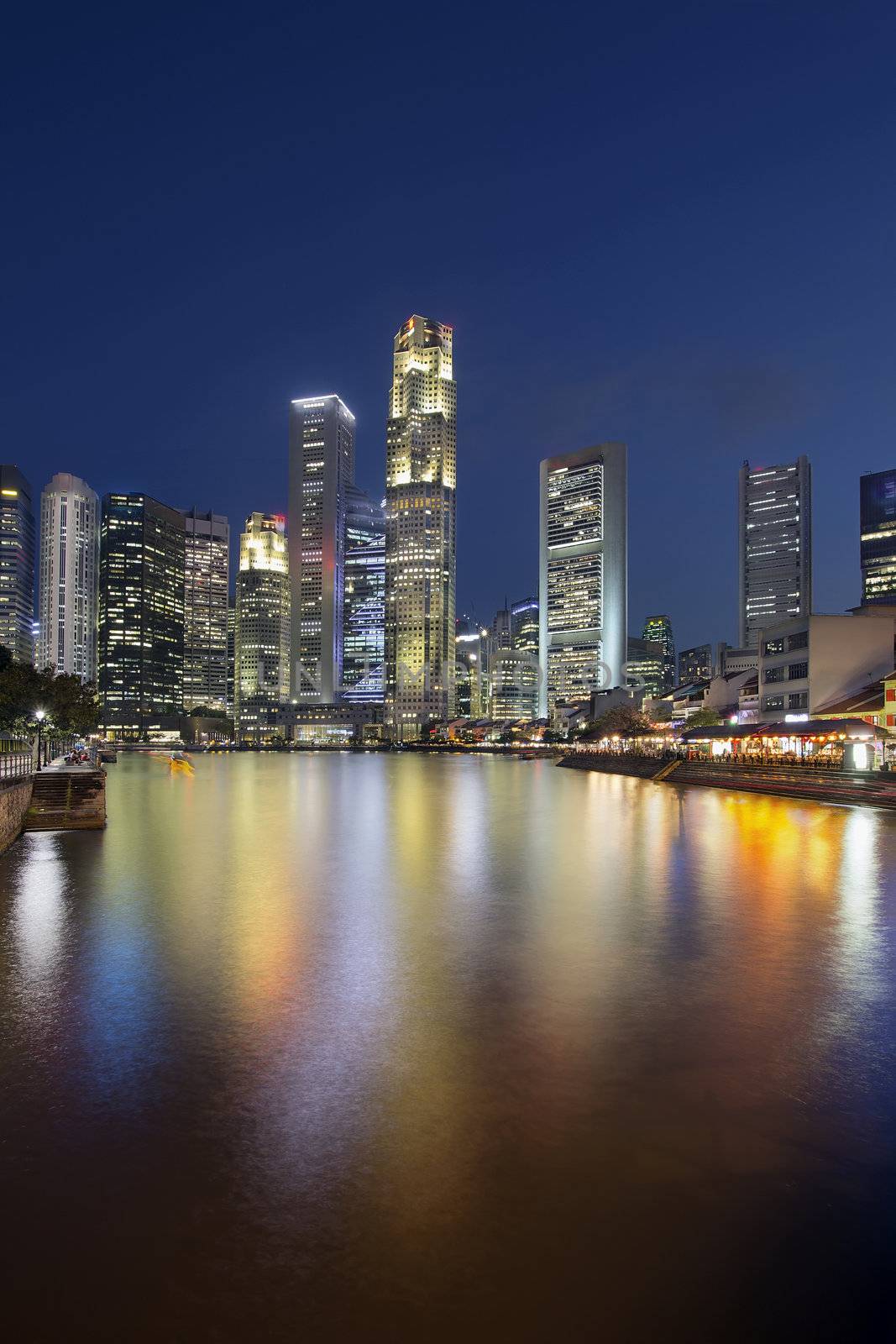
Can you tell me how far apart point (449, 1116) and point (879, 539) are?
212 meters

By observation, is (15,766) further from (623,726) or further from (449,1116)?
(623,726)

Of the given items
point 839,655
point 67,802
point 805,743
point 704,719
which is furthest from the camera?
point 704,719

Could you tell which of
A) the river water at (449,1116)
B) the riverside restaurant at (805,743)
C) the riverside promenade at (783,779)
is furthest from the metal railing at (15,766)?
the riverside restaurant at (805,743)

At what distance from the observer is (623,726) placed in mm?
117250

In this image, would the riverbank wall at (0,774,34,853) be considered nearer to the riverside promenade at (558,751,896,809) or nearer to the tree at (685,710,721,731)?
the riverside promenade at (558,751,896,809)

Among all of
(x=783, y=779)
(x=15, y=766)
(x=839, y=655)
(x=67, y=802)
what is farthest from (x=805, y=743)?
(x=15, y=766)

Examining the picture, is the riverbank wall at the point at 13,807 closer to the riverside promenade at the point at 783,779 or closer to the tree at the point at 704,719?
the riverside promenade at the point at 783,779

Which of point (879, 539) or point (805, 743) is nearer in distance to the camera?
point (805, 743)

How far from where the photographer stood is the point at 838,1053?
9.41 m

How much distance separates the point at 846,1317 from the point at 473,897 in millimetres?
14134

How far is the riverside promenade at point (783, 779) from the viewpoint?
42.6 metres

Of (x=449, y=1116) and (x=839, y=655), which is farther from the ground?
(x=839, y=655)

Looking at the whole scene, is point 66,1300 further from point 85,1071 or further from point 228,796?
point 228,796

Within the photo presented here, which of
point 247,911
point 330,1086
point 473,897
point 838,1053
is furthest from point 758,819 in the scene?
point 330,1086
